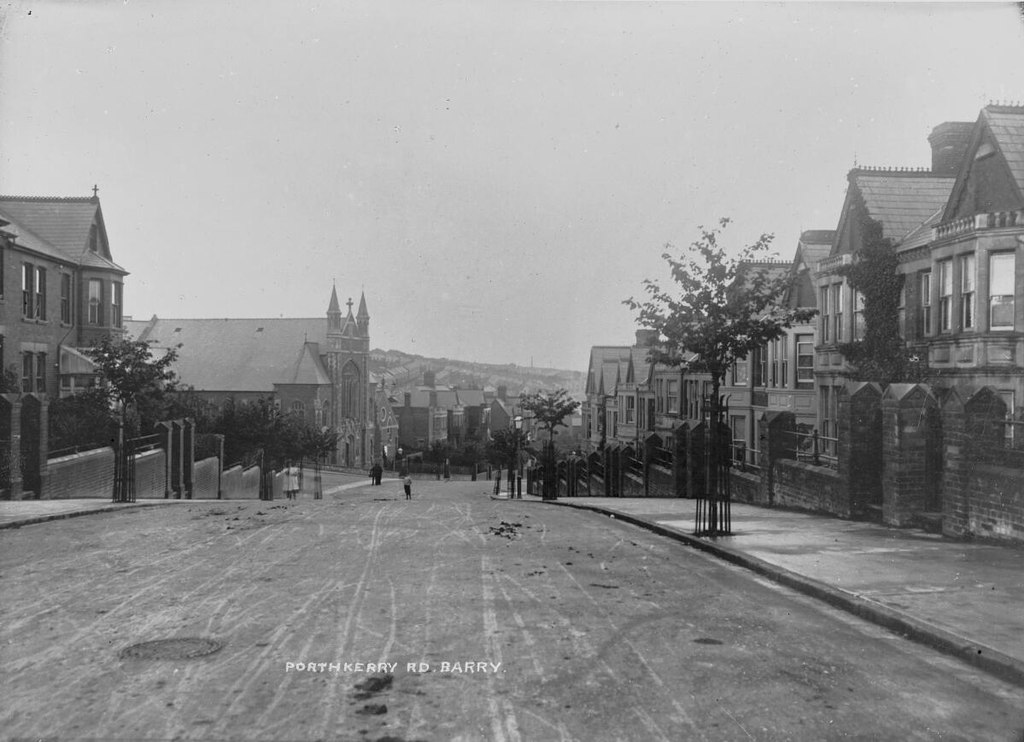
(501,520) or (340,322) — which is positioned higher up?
(340,322)

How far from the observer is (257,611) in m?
7.72

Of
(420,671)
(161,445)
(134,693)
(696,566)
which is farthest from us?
(161,445)

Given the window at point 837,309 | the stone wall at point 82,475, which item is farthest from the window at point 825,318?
the stone wall at point 82,475

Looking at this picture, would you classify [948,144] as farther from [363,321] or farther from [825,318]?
[363,321]

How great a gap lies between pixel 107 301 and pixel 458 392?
318 ft

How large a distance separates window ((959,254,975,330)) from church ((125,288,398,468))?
59.4 m

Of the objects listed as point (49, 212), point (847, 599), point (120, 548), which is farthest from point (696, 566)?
point (49, 212)

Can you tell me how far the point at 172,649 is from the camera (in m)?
6.53

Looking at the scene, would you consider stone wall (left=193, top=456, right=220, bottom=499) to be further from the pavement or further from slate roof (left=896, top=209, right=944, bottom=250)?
slate roof (left=896, top=209, right=944, bottom=250)

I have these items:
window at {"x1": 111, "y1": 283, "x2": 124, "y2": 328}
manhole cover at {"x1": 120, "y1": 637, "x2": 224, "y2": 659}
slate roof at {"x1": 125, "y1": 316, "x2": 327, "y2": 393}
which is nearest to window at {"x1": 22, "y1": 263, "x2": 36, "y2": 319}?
window at {"x1": 111, "y1": 283, "x2": 124, "y2": 328}

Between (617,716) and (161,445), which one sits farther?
(161,445)

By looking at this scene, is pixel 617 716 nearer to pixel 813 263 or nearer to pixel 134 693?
pixel 134 693

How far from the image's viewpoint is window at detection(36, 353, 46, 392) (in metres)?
28.0

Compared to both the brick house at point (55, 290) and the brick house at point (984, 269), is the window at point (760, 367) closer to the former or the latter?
the brick house at point (984, 269)
